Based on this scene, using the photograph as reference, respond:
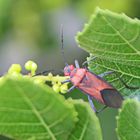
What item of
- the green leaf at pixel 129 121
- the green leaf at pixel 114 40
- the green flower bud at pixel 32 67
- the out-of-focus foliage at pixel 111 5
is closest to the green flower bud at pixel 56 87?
the green flower bud at pixel 32 67

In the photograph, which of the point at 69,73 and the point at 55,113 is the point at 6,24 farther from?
the point at 55,113

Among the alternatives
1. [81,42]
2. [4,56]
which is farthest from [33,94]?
[4,56]

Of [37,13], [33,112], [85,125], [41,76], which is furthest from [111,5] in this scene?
[33,112]

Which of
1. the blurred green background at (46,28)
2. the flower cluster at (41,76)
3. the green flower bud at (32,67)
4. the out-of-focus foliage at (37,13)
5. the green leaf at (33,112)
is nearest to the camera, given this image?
the green leaf at (33,112)

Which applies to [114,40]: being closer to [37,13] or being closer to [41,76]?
[41,76]

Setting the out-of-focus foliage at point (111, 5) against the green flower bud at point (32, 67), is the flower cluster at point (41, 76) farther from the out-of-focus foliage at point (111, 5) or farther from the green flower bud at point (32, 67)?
the out-of-focus foliage at point (111, 5)

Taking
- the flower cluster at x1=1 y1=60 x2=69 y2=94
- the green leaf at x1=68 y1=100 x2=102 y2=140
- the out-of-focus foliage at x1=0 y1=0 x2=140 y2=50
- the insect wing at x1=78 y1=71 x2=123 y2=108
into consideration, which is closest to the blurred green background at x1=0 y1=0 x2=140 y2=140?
the out-of-focus foliage at x1=0 y1=0 x2=140 y2=50

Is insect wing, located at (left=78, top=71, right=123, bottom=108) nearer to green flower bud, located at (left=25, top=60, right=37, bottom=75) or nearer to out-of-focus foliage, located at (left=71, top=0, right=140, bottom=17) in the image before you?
green flower bud, located at (left=25, top=60, right=37, bottom=75)
